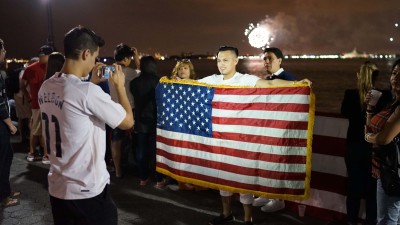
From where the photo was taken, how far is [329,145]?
5.23m

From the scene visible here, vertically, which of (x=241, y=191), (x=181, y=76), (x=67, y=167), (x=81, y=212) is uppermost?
(x=181, y=76)

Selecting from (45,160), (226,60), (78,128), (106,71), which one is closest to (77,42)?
(106,71)

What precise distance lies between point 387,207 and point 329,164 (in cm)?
173

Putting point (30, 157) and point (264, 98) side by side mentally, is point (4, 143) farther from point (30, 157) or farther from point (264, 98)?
point (264, 98)

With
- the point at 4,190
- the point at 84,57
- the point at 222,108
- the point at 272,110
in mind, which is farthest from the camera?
the point at 4,190

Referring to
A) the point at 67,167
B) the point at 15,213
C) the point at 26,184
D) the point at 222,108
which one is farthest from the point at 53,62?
the point at 67,167

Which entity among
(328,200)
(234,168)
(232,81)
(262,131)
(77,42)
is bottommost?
(328,200)

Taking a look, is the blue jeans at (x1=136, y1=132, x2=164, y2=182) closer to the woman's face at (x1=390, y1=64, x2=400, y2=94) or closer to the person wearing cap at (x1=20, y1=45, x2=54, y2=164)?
the person wearing cap at (x1=20, y1=45, x2=54, y2=164)

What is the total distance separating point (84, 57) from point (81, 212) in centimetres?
109

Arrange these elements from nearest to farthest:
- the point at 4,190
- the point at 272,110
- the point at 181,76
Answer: the point at 272,110, the point at 4,190, the point at 181,76

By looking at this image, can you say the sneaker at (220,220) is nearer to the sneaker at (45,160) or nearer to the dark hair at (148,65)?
the dark hair at (148,65)

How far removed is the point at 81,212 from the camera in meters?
2.68

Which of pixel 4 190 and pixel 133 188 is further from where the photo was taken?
pixel 133 188

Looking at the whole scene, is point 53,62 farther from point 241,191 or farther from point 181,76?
point 241,191
